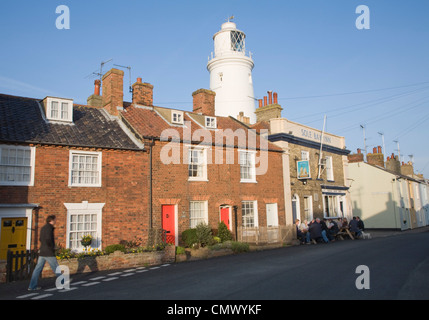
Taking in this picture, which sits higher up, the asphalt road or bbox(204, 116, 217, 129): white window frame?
bbox(204, 116, 217, 129): white window frame

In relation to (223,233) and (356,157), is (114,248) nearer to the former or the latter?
(223,233)

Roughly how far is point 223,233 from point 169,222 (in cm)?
304

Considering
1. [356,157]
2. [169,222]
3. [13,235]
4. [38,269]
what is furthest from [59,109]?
[356,157]

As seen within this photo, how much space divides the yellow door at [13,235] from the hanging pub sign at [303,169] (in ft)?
58.8

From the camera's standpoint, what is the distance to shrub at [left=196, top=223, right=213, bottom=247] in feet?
60.8

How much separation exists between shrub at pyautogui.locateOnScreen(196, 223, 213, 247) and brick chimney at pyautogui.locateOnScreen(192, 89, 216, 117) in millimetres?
9849

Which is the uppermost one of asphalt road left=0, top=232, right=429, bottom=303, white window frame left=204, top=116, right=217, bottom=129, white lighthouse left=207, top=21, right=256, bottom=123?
white lighthouse left=207, top=21, right=256, bottom=123

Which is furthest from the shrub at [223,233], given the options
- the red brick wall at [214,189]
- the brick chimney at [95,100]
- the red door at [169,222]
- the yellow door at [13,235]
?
the brick chimney at [95,100]

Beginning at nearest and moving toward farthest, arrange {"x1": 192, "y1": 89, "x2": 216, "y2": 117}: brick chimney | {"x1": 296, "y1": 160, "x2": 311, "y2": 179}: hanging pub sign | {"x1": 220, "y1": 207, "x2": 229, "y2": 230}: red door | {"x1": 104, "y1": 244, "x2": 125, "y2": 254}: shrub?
1. {"x1": 104, "y1": 244, "x2": 125, "y2": 254}: shrub
2. {"x1": 220, "y1": 207, "x2": 229, "y2": 230}: red door
3. {"x1": 192, "y1": 89, "x2": 216, "y2": 117}: brick chimney
4. {"x1": 296, "y1": 160, "x2": 311, "y2": 179}: hanging pub sign

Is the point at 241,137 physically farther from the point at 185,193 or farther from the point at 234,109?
the point at 234,109

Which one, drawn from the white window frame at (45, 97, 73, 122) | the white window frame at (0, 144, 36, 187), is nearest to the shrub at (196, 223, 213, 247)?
the white window frame at (0, 144, 36, 187)

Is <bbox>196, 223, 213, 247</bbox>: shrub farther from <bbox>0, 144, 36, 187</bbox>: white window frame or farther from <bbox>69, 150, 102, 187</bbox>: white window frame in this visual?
<bbox>0, 144, 36, 187</bbox>: white window frame

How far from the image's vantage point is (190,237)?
1862 centimetres

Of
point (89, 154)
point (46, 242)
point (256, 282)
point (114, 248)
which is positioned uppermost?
point (89, 154)
